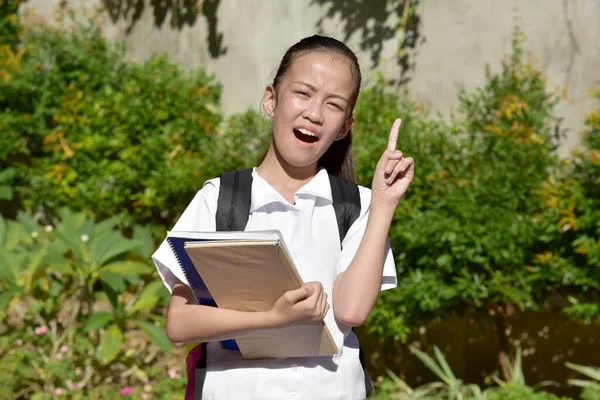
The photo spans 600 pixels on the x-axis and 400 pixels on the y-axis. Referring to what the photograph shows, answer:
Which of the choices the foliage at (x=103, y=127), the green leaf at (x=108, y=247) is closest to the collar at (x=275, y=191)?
the green leaf at (x=108, y=247)

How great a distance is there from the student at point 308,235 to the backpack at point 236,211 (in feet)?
0.05

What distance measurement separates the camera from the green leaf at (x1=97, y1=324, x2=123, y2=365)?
4.36 meters

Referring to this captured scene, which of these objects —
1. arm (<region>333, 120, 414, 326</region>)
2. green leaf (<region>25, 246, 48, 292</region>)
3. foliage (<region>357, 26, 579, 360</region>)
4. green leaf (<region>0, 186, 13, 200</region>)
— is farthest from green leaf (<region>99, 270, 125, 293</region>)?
arm (<region>333, 120, 414, 326</region>)

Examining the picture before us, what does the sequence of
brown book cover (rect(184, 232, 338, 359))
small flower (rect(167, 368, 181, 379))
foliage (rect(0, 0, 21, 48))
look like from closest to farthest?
brown book cover (rect(184, 232, 338, 359)) → small flower (rect(167, 368, 181, 379)) → foliage (rect(0, 0, 21, 48))

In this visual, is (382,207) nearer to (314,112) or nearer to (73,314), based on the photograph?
(314,112)

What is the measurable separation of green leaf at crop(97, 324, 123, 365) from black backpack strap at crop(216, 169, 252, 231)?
2.85 m

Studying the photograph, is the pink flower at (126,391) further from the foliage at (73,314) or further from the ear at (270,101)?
the ear at (270,101)

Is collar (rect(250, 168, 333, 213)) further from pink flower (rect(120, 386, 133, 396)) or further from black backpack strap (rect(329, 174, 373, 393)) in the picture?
pink flower (rect(120, 386, 133, 396))

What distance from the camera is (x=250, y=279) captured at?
5.00 feet

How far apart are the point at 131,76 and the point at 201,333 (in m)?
4.64

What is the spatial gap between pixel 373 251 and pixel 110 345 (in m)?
3.08

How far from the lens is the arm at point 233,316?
1.51 metres

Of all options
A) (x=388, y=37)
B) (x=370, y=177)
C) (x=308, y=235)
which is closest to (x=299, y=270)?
(x=308, y=235)

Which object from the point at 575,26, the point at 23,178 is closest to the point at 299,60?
the point at 575,26
